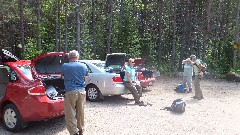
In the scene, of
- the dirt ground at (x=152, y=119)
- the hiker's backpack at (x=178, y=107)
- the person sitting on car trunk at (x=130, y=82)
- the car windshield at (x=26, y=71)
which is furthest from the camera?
the person sitting on car trunk at (x=130, y=82)

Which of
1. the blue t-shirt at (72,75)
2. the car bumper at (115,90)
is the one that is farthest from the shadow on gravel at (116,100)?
the blue t-shirt at (72,75)

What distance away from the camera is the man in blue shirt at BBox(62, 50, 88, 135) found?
5852 millimetres

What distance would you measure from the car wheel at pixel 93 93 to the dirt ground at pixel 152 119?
0.98 ft

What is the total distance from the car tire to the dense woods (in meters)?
13.3

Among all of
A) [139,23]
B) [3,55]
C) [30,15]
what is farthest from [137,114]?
[139,23]

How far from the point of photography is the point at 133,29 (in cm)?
2494

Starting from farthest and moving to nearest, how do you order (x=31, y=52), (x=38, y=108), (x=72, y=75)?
(x=31, y=52), (x=38, y=108), (x=72, y=75)

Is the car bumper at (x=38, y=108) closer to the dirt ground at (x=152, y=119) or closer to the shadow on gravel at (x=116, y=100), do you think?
the dirt ground at (x=152, y=119)

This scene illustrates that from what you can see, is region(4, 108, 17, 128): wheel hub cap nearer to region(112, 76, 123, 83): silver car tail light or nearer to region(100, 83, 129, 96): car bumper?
region(100, 83, 129, 96): car bumper

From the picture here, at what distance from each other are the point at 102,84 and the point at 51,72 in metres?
2.04

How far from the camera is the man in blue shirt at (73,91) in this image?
19.2 ft

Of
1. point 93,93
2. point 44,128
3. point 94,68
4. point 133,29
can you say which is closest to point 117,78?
point 94,68

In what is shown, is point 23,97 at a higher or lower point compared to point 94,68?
lower

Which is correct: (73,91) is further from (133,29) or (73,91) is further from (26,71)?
(133,29)
